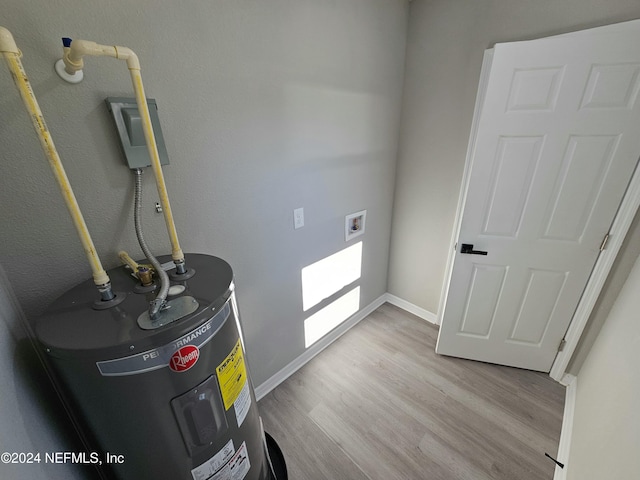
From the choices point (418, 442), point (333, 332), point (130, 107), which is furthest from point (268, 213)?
point (418, 442)

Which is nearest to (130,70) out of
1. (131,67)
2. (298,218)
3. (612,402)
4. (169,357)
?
(131,67)

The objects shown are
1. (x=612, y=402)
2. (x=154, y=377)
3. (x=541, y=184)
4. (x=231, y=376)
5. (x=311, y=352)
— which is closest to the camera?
(x=154, y=377)

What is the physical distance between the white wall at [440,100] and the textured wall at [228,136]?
16 cm

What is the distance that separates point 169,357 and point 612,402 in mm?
1649

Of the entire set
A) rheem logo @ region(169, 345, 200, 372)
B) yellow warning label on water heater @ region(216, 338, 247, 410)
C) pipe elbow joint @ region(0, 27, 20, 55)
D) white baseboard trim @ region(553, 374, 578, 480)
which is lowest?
white baseboard trim @ region(553, 374, 578, 480)

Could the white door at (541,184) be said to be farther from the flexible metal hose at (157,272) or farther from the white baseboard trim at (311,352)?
the flexible metal hose at (157,272)

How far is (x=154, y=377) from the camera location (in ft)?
2.02

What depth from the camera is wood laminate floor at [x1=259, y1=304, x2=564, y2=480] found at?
1.34 metres

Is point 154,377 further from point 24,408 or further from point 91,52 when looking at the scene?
point 91,52

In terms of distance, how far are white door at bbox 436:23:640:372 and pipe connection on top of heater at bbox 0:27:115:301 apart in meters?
1.78

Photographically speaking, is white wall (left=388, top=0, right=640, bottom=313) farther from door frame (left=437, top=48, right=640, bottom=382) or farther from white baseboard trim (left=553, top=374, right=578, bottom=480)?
white baseboard trim (left=553, top=374, right=578, bottom=480)

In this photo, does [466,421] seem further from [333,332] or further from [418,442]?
[333,332]

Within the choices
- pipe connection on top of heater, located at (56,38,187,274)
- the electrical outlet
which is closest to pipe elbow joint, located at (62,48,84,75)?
pipe connection on top of heater, located at (56,38,187,274)

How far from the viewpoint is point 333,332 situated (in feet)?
6.98
